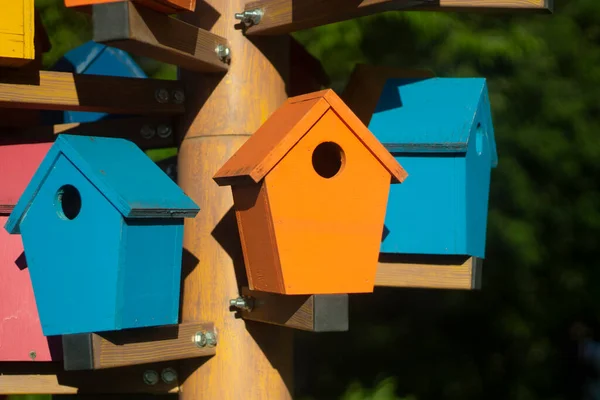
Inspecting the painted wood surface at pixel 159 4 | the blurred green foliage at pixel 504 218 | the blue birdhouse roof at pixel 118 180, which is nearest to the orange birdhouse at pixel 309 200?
the blue birdhouse roof at pixel 118 180

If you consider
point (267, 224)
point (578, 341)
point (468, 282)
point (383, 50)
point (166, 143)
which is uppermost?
point (383, 50)

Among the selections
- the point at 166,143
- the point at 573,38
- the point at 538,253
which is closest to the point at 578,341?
the point at 538,253

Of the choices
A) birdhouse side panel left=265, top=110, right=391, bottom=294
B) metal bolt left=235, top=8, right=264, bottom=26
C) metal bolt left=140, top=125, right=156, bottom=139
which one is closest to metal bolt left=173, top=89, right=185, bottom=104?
metal bolt left=140, top=125, right=156, bottom=139

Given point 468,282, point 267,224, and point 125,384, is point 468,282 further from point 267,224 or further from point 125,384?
point 125,384

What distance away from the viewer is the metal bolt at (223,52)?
224 centimetres

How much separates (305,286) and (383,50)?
1943 mm

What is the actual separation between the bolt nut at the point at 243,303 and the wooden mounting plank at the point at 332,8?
0.66 metres

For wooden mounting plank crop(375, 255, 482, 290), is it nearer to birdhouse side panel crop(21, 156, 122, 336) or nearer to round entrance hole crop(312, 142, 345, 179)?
round entrance hole crop(312, 142, 345, 179)

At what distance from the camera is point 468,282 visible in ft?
7.63

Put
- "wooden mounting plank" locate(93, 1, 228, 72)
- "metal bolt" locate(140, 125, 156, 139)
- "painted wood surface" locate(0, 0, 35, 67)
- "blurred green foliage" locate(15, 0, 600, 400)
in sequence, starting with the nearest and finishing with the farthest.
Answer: "wooden mounting plank" locate(93, 1, 228, 72) → "painted wood surface" locate(0, 0, 35, 67) → "metal bolt" locate(140, 125, 156, 139) → "blurred green foliage" locate(15, 0, 600, 400)

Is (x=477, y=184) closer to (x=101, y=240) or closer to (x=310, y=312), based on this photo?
(x=310, y=312)

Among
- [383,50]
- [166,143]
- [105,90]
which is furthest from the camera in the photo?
[383,50]

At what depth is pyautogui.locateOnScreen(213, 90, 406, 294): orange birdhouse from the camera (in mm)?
1964

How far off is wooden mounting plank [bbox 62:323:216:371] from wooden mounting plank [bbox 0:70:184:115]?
56 centimetres
